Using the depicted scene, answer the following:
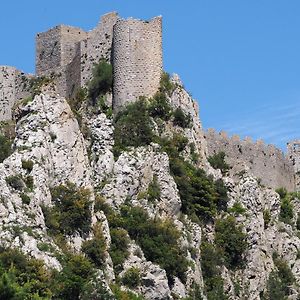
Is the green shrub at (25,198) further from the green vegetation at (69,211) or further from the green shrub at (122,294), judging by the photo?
the green shrub at (122,294)

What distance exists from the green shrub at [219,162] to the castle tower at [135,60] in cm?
633

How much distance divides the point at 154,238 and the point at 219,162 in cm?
1194

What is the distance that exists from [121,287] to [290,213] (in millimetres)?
19203

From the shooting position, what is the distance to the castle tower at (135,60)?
82562mm

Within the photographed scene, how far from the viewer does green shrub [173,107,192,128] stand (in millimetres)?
83438

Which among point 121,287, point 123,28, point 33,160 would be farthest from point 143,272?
point 123,28

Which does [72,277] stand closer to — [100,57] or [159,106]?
[159,106]

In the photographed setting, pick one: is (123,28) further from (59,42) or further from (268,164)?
(268,164)

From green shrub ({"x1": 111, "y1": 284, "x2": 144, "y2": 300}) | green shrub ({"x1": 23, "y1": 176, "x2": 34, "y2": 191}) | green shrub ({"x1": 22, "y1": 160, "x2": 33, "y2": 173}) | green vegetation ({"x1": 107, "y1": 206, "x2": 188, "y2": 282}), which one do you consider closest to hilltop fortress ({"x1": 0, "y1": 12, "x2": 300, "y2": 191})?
green vegetation ({"x1": 107, "y1": 206, "x2": 188, "y2": 282})

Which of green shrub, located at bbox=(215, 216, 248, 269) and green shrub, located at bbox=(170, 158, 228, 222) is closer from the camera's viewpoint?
green shrub, located at bbox=(170, 158, 228, 222)

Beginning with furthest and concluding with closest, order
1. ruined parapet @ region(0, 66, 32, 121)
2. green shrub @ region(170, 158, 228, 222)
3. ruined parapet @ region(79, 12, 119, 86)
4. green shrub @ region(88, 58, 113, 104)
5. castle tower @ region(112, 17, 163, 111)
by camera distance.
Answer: ruined parapet @ region(0, 66, 32, 121)
ruined parapet @ region(79, 12, 119, 86)
green shrub @ region(88, 58, 113, 104)
castle tower @ region(112, 17, 163, 111)
green shrub @ region(170, 158, 228, 222)

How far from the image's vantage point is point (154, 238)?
76750mm

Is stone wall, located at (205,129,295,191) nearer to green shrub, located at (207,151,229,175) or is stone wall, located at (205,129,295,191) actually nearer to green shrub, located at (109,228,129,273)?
green shrub, located at (207,151,229,175)

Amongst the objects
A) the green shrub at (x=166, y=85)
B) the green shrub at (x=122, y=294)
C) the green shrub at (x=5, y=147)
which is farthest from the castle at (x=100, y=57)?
the green shrub at (x=122, y=294)
